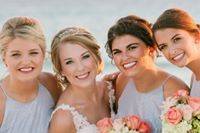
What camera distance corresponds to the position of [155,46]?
560 cm

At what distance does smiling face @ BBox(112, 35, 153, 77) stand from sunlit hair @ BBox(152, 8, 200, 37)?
0.77 ft

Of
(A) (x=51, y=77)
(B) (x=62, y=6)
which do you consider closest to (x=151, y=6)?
(B) (x=62, y=6)

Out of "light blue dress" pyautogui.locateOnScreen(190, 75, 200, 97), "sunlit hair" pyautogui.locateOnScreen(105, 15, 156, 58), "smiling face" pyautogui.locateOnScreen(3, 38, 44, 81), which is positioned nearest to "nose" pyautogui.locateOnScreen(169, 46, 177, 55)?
"sunlit hair" pyautogui.locateOnScreen(105, 15, 156, 58)

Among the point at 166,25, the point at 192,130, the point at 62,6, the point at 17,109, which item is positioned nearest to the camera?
the point at 192,130

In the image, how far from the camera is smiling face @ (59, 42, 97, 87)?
555 cm

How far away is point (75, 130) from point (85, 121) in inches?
5.5

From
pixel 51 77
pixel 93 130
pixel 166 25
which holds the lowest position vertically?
pixel 93 130

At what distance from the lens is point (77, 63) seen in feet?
18.2

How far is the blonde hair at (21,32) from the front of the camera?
5430 millimetres

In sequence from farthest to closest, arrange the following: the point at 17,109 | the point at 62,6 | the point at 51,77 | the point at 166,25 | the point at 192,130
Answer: the point at 62,6, the point at 51,77, the point at 17,109, the point at 166,25, the point at 192,130

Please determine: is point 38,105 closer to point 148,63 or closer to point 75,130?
point 75,130

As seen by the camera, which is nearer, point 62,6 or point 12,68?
point 12,68

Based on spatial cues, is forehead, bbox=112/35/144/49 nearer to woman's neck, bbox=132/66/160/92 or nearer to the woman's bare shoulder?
woman's neck, bbox=132/66/160/92

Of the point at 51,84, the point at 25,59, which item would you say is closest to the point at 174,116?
the point at 25,59
